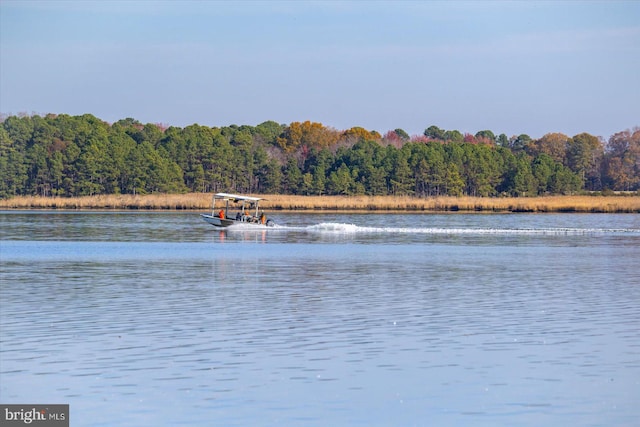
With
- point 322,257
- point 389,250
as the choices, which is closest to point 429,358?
point 322,257

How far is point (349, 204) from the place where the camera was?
111m

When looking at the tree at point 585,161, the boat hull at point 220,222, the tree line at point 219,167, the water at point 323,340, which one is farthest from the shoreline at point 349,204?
the tree at point 585,161

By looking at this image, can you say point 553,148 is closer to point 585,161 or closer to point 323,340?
point 585,161

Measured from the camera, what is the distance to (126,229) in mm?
76938

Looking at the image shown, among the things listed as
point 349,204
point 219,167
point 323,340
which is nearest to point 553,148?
point 219,167

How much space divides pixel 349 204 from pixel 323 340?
88422 millimetres

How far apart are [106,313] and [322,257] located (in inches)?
915

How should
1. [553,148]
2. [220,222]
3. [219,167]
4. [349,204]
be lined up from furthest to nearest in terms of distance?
[553,148]
[219,167]
[349,204]
[220,222]

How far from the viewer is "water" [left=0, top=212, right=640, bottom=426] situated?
16.9 meters

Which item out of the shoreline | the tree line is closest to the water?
the shoreline

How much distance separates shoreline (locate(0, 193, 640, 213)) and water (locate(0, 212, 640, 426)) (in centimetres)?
6135

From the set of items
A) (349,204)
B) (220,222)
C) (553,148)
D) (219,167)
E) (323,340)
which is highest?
(553,148)

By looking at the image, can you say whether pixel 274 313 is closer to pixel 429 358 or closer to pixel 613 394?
pixel 429 358

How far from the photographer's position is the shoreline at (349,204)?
10888 cm
